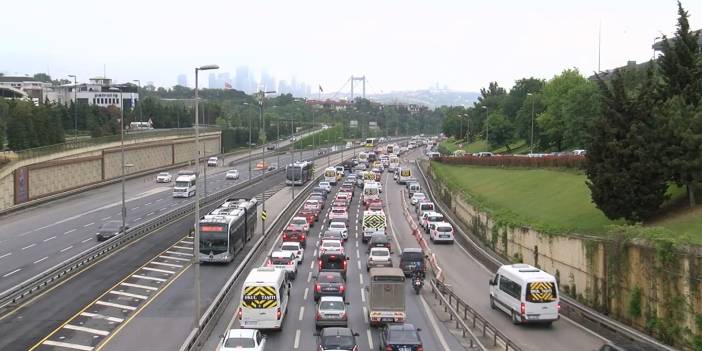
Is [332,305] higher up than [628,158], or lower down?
lower down

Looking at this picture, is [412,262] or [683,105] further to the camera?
[412,262]

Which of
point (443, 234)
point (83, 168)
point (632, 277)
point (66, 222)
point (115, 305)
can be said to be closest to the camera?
point (632, 277)

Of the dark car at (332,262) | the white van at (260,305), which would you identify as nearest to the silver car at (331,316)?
the white van at (260,305)

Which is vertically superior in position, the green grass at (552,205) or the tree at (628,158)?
the tree at (628,158)

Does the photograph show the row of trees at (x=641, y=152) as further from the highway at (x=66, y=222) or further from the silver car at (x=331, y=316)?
the highway at (x=66, y=222)

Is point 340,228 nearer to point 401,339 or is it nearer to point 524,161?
point 524,161

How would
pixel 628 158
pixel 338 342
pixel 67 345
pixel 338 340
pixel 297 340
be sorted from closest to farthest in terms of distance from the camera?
1. pixel 338 342
2. pixel 338 340
3. pixel 67 345
4. pixel 297 340
5. pixel 628 158

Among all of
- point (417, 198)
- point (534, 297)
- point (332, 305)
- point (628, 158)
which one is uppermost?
point (628, 158)

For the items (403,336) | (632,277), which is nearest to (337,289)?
(403,336)
